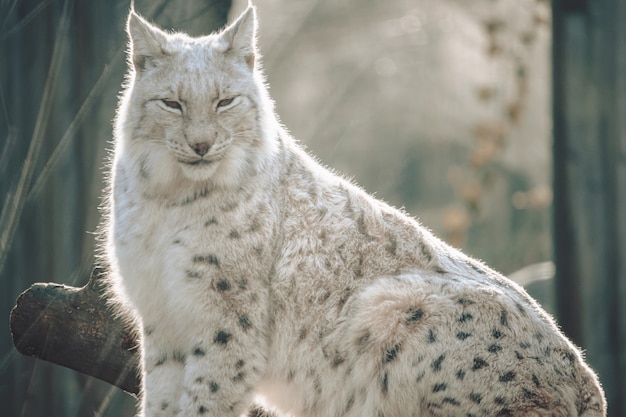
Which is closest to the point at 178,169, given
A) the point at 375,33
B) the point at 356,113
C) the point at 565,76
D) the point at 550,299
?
the point at 565,76

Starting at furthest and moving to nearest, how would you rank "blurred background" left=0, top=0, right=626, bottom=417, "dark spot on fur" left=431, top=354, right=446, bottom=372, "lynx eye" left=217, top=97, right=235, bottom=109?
1. "blurred background" left=0, top=0, right=626, bottom=417
2. "lynx eye" left=217, top=97, right=235, bottom=109
3. "dark spot on fur" left=431, top=354, right=446, bottom=372

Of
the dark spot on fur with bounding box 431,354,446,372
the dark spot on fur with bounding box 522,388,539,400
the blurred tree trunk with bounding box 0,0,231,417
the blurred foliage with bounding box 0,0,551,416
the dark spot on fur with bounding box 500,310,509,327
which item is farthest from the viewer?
the blurred tree trunk with bounding box 0,0,231,417

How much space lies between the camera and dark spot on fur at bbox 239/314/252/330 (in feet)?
13.9

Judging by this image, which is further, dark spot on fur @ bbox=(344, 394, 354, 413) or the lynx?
dark spot on fur @ bbox=(344, 394, 354, 413)

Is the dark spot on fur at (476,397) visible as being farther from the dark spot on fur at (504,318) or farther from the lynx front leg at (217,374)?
the lynx front leg at (217,374)

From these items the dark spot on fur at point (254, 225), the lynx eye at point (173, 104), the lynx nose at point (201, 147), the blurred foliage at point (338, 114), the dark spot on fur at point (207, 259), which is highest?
the lynx eye at point (173, 104)

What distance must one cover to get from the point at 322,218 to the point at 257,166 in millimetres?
483

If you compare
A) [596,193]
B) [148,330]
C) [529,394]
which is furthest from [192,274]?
[596,193]

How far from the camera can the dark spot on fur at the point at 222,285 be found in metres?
4.24

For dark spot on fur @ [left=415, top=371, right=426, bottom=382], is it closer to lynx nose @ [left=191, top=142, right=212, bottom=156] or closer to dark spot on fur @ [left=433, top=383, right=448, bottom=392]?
dark spot on fur @ [left=433, top=383, right=448, bottom=392]

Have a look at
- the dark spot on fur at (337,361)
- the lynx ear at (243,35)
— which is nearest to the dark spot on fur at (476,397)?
the dark spot on fur at (337,361)

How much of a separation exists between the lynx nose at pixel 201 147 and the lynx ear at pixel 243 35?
0.64m

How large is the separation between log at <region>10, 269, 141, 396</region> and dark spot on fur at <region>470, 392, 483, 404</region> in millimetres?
1923

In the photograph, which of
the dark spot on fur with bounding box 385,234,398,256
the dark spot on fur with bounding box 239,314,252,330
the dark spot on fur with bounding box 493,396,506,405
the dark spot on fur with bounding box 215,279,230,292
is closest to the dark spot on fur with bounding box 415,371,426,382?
the dark spot on fur with bounding box 493,396,506,405
